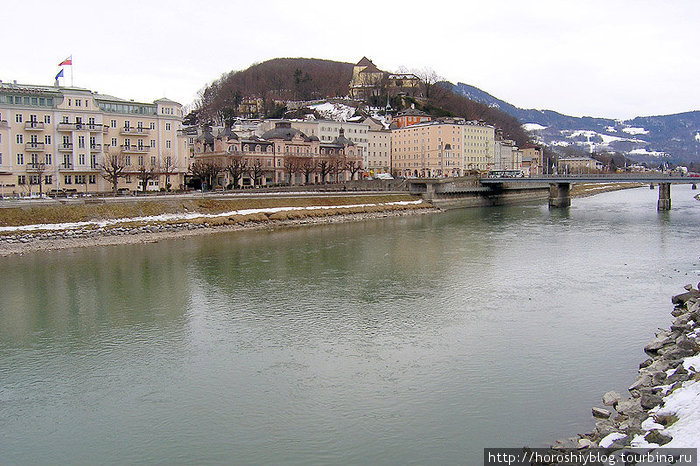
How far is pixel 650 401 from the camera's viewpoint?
1092 centimetres

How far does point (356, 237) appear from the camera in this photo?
40531 mm

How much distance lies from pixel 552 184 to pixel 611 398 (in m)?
65.0

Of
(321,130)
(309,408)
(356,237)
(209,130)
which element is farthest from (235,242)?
(321,130)

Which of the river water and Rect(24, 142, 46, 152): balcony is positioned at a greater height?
Rect(24, 142, 46, 152): balcony

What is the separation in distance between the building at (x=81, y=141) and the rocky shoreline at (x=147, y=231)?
12.3m

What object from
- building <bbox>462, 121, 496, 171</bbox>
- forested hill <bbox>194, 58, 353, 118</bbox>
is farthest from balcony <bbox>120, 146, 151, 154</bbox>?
forested hill <bbox>194, 58, 353, 118</bbox>

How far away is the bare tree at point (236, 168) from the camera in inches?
2457

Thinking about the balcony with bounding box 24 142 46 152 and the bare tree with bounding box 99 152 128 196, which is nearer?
→ the balcony with bounding box 24 142 46 152

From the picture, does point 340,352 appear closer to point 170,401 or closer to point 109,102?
point 170,401

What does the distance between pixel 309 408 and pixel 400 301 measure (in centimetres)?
952

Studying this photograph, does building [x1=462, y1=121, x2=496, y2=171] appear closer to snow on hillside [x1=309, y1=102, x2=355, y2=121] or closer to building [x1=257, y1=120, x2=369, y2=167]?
building [x1=257, y1=120, x2=369, y2=167]

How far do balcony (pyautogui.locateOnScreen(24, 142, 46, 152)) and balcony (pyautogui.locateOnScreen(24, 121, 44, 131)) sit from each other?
3.77ft

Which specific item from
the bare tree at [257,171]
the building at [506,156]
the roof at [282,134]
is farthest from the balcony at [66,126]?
the building at [506,156]

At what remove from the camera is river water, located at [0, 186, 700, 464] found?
1120cm
